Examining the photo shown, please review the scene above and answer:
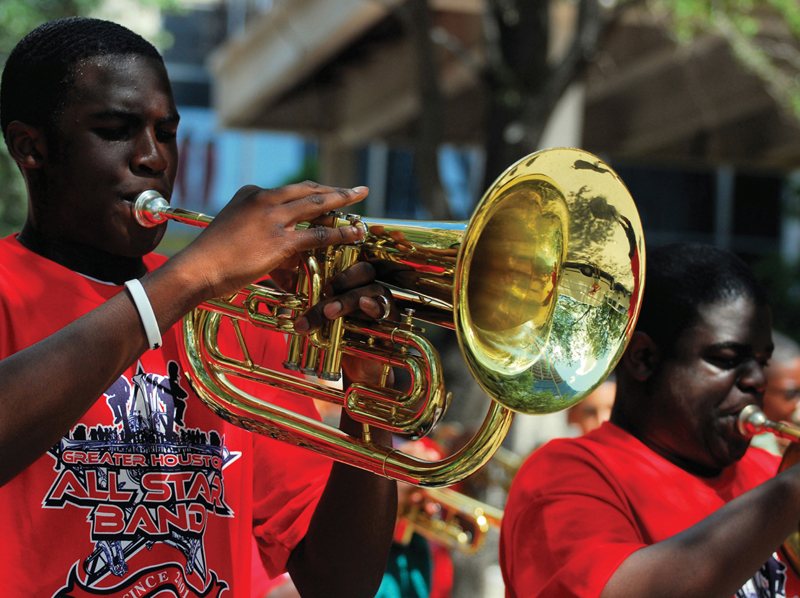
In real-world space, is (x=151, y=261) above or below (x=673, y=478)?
above

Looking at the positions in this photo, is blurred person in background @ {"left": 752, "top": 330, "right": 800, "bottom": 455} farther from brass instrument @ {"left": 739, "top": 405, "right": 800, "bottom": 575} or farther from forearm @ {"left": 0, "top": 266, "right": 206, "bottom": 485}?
forearm @ {"left": 0, "top": 266, "right": 206, "bottom": 485}

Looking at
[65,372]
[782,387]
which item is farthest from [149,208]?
[782,387]

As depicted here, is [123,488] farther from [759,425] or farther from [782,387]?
[782,387]

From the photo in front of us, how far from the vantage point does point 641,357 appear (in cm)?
216

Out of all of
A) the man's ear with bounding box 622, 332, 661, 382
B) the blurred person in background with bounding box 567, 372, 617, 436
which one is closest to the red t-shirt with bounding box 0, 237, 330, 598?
the man's ear with bounding box 622, 332, 661, 382

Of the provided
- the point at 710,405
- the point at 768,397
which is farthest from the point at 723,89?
the point at 710,405

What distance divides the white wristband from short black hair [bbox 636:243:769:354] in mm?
1222

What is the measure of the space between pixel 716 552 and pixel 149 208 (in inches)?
49.3

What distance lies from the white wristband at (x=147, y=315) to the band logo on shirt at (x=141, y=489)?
0.29 m

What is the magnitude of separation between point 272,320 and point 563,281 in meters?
0.60

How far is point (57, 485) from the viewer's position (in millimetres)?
1553

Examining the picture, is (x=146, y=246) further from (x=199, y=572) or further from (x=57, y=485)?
(x=199, y=572)

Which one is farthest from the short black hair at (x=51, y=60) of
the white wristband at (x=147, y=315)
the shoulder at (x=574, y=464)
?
the shoulder at (x=574, y=464)

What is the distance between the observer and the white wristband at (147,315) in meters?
1.41
